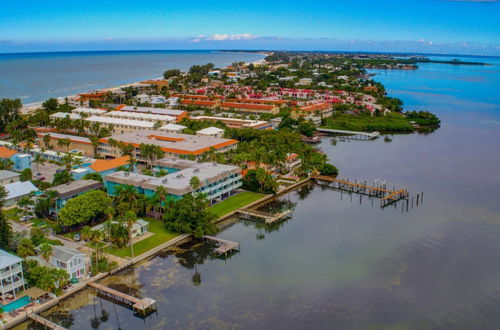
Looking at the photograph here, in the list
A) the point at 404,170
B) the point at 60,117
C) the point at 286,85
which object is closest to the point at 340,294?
the point at 404,170

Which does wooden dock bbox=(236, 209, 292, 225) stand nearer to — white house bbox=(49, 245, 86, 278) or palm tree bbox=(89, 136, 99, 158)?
white house bbox=(49, 245, 86, 278)

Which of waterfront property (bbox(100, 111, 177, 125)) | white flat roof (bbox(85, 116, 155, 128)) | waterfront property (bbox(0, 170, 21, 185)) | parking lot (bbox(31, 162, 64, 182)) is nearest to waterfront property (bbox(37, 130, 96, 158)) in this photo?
parking lot (bbox(31, 162, 64, 182))

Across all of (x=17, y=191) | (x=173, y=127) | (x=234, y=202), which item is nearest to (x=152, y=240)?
(x=234, y=202)

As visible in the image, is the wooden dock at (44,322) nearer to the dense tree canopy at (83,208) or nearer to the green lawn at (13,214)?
the dense tree canopy at (83,208)

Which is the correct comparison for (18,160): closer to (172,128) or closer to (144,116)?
(172,128)

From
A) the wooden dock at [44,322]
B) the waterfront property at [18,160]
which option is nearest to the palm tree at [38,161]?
the waterfront property at [18,160]

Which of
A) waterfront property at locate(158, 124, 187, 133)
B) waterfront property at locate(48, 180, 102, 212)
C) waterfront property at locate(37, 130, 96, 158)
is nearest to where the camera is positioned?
waterfront property at locate(48, 180, 102, 212)

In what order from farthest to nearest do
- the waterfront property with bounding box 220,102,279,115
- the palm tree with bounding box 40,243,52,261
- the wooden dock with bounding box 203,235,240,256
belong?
1. the waterfront property with bounding box 220,102,279,115
2. the wooden dock with bounding box 203,235,240,256
3. the palm tree with bounding box 40,243,52,261
